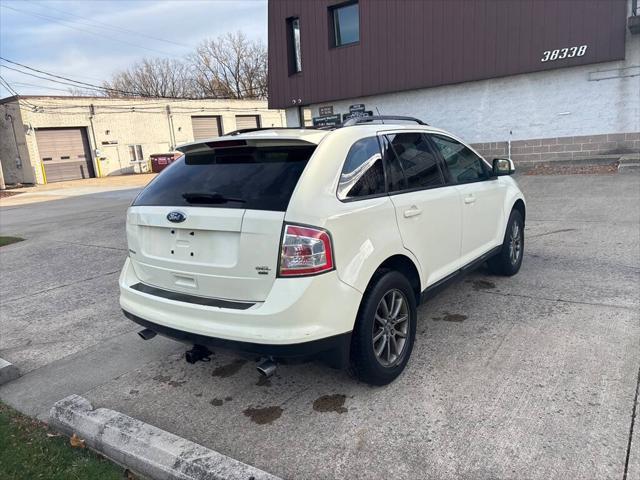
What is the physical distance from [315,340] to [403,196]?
1.32m

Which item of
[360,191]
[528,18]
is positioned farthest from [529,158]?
[360,191]

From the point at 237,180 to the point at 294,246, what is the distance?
2.14 ft

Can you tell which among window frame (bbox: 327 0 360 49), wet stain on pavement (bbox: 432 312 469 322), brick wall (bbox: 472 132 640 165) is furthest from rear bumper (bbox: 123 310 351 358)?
window frame (bbox: 327 0 360 49)

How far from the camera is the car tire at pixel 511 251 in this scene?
524cm

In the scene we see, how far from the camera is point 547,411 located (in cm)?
288

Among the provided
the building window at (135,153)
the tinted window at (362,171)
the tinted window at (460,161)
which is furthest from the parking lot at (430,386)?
the building window at (135,153)

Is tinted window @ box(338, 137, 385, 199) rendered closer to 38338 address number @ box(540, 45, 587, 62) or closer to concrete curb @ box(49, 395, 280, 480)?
concrete curb @ box(49, 395, 280, 480)

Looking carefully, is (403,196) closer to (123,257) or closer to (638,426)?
(638,426)

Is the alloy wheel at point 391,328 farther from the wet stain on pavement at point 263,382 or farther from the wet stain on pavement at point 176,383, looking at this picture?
the wet stain on pavement at point 176,383

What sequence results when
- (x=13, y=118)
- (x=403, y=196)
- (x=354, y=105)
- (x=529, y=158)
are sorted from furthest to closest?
(x=13, y=118)
(x=354, y=105)
(x=529, y=158)
(x=403, y=196)

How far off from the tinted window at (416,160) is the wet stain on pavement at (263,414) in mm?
Answer: 1839

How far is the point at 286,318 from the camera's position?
2.72 metres

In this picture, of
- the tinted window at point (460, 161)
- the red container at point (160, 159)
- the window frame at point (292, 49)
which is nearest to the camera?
the tinted window at point (460, 161)

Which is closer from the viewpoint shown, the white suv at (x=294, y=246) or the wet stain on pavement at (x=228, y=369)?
the white suv at (x=294, y=246)
